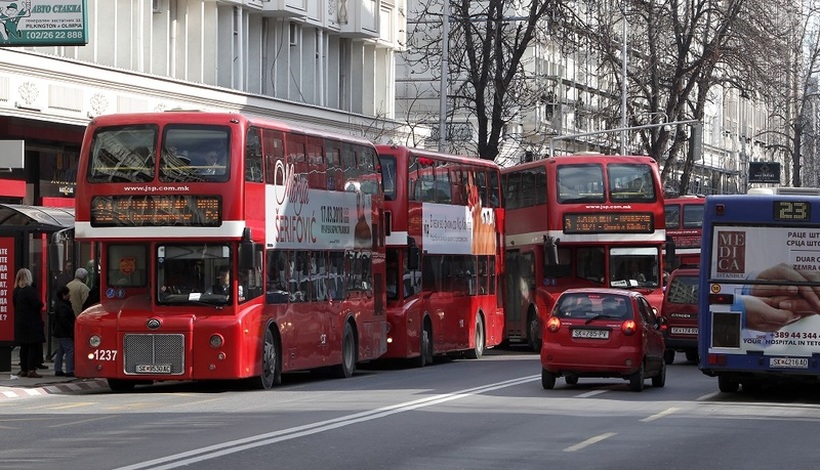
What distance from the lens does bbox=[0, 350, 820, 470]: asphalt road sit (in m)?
14.5

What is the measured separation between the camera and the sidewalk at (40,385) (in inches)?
953

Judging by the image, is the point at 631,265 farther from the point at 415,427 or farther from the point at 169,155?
the point at 415,427

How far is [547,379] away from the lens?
24594 mm

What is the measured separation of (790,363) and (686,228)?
26550 millimetres

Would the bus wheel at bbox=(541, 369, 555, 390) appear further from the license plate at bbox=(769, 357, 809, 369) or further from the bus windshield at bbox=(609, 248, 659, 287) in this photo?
the bus windshield at bbox=(609, 248, 659, 287)

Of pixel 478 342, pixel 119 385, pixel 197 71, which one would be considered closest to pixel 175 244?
pixel 119 385

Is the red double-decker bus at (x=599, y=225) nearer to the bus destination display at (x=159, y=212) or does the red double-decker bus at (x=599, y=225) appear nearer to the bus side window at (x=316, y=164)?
the bus side window at (x=316, y=164)

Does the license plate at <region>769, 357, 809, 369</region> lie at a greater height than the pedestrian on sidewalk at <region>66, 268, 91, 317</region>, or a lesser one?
lesser

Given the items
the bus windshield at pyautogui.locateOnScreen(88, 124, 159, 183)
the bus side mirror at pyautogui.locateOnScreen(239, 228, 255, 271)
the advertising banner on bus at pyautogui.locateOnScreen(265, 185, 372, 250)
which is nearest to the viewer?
the bus side mirror at pyautogui.locateOnScreen(239, 228, 255, 271)

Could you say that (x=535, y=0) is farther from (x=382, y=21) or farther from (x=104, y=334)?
(x=104, y=334)

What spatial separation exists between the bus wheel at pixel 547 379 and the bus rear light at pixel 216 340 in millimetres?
4769

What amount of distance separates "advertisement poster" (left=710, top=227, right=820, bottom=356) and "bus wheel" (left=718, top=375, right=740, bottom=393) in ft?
3.93

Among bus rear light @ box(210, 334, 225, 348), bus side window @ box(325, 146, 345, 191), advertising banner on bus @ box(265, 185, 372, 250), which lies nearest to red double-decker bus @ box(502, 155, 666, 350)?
advertising banner on bus @ box(265, 185, 372, 250)

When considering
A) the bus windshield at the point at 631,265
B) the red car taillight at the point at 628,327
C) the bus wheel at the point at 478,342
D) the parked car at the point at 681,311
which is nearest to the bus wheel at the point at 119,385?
the red car taillight at the point at 628,327
